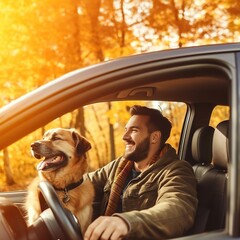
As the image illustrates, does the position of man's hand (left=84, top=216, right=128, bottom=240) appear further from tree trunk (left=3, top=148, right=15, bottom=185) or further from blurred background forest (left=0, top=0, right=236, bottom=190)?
tree trunk (left=3, top=148, right=15, bottom=185)

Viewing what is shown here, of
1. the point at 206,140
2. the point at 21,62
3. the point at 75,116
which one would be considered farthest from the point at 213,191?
the point at 75,116

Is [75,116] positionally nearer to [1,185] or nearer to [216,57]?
[1,185]

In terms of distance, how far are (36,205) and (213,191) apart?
97 cm

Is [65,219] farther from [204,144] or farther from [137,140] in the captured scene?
[204,144]

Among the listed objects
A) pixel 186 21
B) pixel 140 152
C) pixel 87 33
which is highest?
pixel 186 21

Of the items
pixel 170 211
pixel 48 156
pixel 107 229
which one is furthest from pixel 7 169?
pixel 107 229

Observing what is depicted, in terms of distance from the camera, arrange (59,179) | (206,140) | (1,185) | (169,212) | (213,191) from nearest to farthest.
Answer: (169,212) < (213,191) < (206,140) < (59,179) < (1,185)

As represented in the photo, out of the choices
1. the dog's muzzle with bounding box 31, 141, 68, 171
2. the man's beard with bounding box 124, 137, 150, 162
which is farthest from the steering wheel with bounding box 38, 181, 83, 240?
the dog's muzzle with bounding box 31, 141, 68, 171

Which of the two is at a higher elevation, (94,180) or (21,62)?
(21,62)

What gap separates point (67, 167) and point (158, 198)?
3.70ft

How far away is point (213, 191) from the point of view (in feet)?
8.94

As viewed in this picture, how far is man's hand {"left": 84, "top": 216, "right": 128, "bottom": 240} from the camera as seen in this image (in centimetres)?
182

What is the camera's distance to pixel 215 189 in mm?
2707

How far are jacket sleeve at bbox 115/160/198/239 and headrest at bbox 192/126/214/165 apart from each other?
471 millimetres
